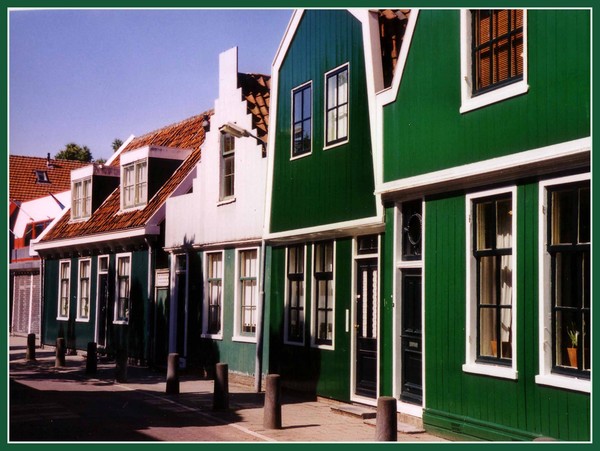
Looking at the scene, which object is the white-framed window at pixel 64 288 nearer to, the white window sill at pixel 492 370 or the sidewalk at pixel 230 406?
the sidewalk at pixel 230 406

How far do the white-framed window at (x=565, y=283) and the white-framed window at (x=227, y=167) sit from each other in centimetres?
1116

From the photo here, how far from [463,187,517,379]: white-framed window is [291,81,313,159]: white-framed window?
5.99 meters

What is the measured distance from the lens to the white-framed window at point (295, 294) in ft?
57.1

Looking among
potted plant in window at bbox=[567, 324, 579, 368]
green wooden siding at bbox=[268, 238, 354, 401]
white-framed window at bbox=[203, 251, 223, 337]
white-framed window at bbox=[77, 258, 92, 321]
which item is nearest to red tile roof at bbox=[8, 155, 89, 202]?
white-framed window at bbox=[77, 258, 92, 321]

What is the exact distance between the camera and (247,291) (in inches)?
775

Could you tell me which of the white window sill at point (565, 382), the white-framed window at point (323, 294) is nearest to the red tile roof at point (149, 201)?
the white-framed window at point (323, 294)

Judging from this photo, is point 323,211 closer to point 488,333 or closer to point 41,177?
point 488,333

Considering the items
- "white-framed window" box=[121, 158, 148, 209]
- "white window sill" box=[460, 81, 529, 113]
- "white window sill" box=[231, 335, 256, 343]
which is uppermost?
"white-framed window" box=[121, 158, 148, 209]

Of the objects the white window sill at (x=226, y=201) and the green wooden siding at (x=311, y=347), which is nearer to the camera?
the green wooden siding at (x=311, y=347)

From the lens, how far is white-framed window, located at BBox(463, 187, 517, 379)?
10.9 m

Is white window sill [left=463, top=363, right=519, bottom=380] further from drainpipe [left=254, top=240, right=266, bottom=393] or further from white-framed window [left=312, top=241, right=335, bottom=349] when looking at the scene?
drainpipe [left=254, top=240, right=266, bottom=393]

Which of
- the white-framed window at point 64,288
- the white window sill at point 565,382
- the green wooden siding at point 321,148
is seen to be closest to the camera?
the white window sill at point 565,382

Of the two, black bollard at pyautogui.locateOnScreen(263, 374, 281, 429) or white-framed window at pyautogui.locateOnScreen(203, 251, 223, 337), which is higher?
white-framed window at pyautogui.locateOnScreen(203, 251, 223, 337)

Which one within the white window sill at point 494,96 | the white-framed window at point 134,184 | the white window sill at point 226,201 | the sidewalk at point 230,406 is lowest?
the sidewalk at point 230,406
